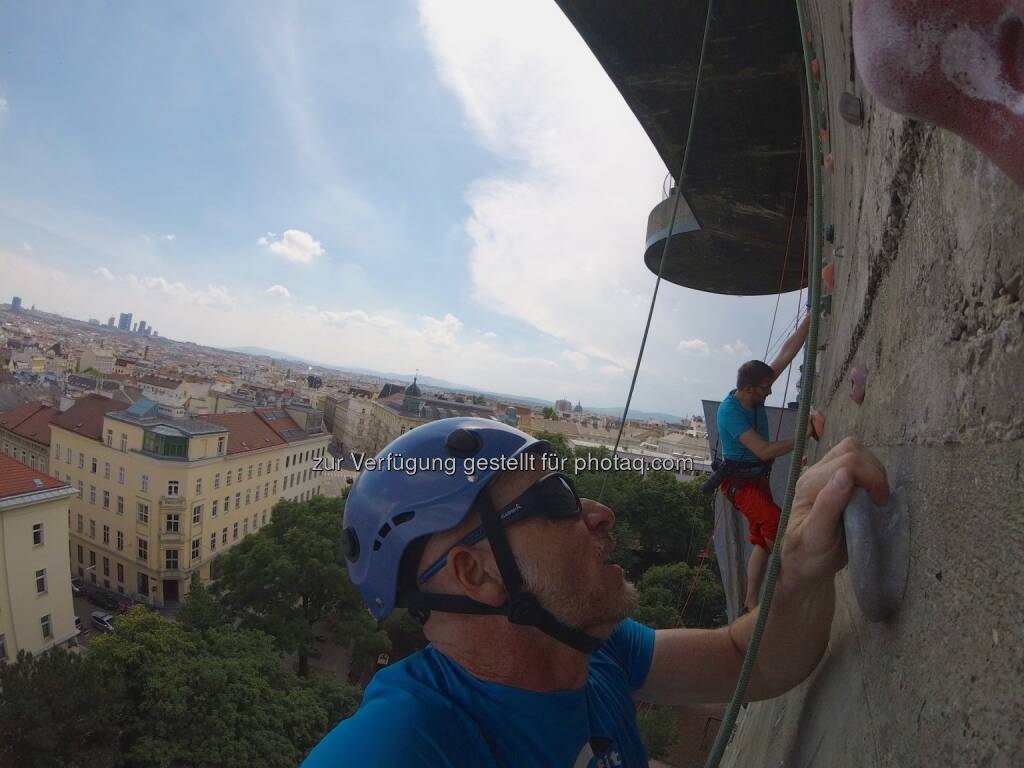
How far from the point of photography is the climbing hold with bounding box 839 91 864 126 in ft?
5.88

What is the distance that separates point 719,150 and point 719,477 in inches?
147

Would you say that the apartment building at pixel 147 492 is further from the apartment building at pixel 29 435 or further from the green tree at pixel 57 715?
the green tree at pixel 57 715

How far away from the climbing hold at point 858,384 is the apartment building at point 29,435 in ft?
142

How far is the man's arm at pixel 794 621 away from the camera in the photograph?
1.33m

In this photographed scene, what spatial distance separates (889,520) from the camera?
3.86 feet

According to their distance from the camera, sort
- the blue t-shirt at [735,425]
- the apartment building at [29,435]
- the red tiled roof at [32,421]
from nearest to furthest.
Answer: the blue t-shirt at [735,425], the apartment building at [29,435], the red tiled roof at [32,421]

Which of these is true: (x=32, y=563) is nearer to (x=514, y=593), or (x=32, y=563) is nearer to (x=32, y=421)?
(x=32, y=421)

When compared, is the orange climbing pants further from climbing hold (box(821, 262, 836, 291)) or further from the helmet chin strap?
the helmet chin strap

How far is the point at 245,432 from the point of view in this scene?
3709 cm

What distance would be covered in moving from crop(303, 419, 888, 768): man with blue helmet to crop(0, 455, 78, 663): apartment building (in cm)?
2429

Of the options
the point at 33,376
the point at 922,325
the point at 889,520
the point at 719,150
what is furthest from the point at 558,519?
the point at 33,376

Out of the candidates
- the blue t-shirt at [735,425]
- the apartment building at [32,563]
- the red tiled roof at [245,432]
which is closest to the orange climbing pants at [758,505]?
the blue t-shirt at [735,425]

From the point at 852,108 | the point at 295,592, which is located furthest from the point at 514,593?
the point at 295,592

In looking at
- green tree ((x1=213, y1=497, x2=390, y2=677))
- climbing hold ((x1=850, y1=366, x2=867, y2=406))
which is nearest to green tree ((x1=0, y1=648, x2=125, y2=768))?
green tree ((x1=213, y1=497, x2=390, y2=677))
